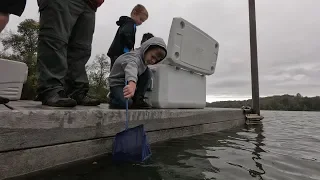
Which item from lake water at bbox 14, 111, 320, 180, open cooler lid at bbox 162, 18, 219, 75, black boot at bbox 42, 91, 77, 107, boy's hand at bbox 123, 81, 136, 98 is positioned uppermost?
open cooler lid at bbox 162, 18, 219, 75

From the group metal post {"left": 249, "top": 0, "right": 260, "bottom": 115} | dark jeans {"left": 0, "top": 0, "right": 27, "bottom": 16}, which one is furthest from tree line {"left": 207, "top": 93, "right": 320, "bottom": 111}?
dark jeans {"left": 0, "top": 0, "right": 27, "bottom": 16}

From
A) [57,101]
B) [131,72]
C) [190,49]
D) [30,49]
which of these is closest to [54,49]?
[57,101]

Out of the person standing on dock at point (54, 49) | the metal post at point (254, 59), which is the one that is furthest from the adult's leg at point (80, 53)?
the metal post at point (254, 59)

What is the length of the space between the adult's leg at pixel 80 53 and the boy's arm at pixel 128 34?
2.65 feet

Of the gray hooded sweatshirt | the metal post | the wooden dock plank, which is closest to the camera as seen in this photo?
the wooden dock plank

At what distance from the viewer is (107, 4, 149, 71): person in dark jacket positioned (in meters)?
3.49

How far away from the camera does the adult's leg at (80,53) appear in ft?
8.45

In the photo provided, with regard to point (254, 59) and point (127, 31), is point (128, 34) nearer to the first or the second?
point (127, 31)

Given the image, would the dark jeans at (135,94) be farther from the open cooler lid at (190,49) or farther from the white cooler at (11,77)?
the white cooler at (11,77)

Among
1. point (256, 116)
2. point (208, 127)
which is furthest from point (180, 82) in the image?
point (256, 116)

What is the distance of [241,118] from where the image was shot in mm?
Answer: 5848

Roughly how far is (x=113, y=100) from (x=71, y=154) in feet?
3.39

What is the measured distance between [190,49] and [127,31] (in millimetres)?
1012

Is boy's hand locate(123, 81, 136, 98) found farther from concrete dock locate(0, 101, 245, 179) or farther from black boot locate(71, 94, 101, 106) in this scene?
black boot locate(71, 94, 101, 106)
